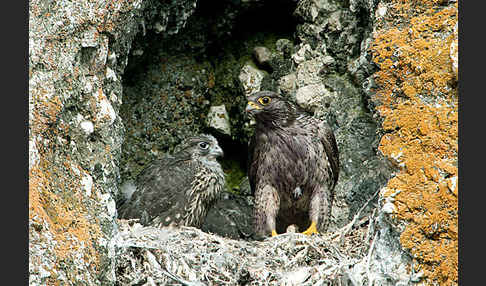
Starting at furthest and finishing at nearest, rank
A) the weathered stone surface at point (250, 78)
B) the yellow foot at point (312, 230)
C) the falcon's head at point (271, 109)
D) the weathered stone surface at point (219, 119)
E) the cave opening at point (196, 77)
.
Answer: the weathered stone surface at point (219, 119) → the weathered stone surface at point (250, 78) → the cave opening at point (196, 77) → the falcon's head at point (271, 109) → the yellow foot at point (312, 230)

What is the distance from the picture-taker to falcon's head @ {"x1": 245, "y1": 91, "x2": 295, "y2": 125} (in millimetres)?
5945

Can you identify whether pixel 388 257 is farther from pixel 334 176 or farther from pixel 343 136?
pixel 343 136

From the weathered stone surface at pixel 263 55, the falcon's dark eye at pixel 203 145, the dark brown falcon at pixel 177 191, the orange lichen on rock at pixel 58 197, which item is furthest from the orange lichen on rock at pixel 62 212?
the weathered stone surface at pixel 263 55

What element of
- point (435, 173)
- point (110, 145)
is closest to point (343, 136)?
point (435, 173)

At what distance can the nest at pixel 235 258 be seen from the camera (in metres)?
4.43

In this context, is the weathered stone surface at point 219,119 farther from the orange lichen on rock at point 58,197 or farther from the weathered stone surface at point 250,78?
the orange lichen on rock at point 58,197

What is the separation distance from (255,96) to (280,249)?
1.58m

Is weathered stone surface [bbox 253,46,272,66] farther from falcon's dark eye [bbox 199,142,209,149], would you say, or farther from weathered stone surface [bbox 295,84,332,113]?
falcon's dark eye [bbox 199,142,209,149]

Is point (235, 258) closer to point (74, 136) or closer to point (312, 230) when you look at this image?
point (312, 230)

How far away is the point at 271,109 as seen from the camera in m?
5.96

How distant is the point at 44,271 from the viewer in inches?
153

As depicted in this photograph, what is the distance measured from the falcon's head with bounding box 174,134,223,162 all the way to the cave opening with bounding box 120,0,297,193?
481mm

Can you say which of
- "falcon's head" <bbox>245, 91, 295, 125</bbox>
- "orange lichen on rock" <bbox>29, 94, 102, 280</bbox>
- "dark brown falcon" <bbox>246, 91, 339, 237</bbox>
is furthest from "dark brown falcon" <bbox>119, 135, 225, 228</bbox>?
"orange lichen on rock" <bbox>29, 94, 102, 280</bbox>

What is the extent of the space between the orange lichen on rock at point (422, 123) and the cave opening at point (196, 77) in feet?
6.81
